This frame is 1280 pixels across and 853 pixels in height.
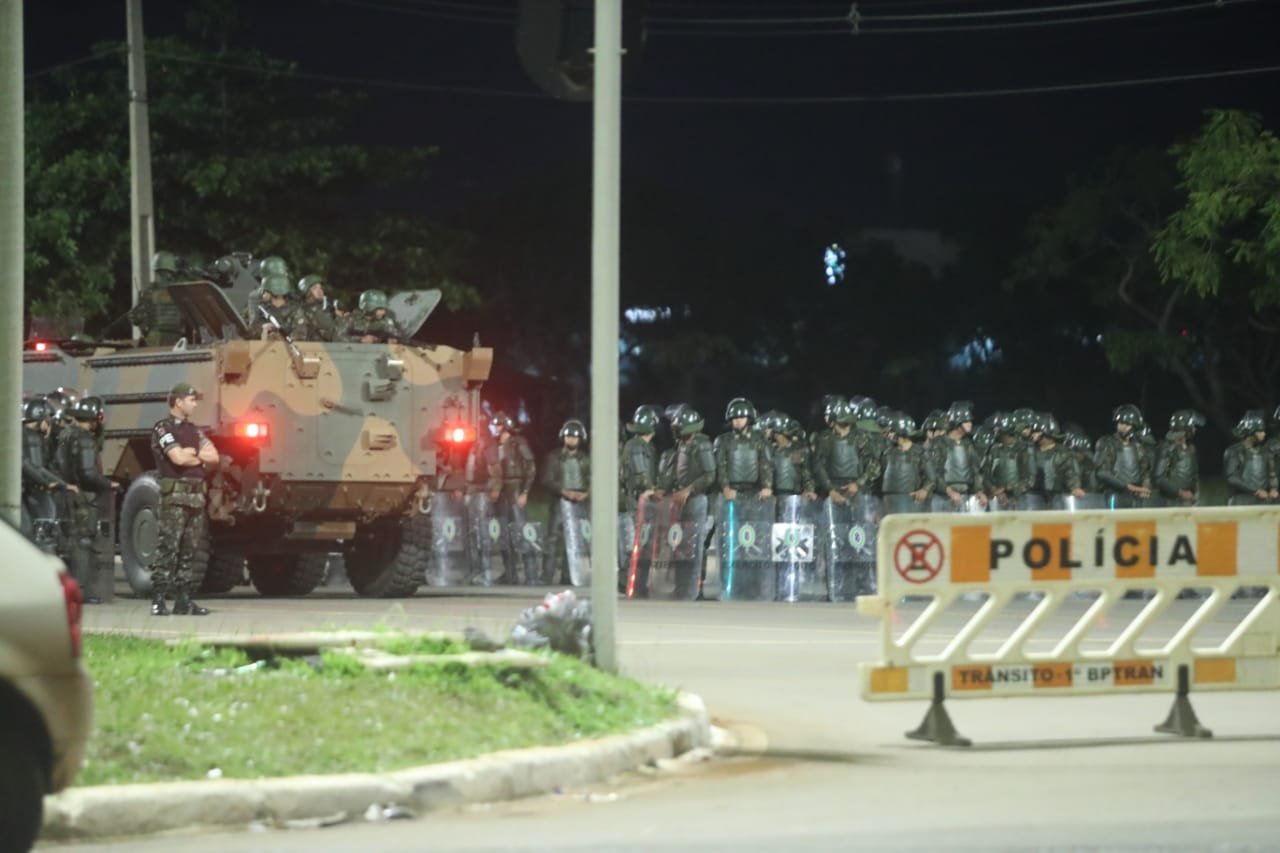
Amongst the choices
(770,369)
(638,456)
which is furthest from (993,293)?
(638,456)

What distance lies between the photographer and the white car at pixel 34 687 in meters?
6.98

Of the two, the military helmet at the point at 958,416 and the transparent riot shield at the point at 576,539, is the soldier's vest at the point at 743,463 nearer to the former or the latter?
the transparent riot shield at the point at 576,539

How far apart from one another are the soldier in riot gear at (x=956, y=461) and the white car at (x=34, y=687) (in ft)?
58.1

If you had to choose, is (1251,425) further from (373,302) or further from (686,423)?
(373,302)

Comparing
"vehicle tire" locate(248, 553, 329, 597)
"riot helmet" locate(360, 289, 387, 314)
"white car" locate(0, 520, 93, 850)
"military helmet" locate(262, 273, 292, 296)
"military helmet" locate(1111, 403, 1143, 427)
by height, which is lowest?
"vehicle tire" locate(248, 553, 329, 597)

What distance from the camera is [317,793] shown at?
28.5ft

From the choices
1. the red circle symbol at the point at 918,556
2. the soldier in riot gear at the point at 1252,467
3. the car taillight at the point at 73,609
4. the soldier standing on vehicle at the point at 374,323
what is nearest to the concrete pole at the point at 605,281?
the red circle symbol at the point at 918,556

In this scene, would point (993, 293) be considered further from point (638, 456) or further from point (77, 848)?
point (77, 848)

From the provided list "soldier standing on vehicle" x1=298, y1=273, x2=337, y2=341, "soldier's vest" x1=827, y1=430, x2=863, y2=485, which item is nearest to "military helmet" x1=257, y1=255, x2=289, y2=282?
"soldier standing on vehicle" x1=298, y1=273, x2=337, y2=341

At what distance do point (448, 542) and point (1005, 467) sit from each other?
5.96 m

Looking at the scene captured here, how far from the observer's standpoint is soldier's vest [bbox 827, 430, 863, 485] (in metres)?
23.8

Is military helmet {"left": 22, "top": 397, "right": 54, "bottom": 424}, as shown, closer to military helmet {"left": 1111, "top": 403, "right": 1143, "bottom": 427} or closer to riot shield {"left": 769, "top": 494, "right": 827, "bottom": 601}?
riot shield {"left": 769, "top": 494, "right": 827, "bottom": 601}

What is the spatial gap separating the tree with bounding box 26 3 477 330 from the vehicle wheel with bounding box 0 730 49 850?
104 feet

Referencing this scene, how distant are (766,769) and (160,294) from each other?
14.4 m
